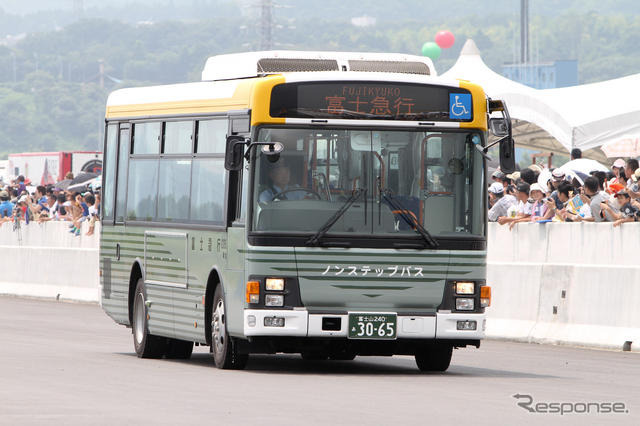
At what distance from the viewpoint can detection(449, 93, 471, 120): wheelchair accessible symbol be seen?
16.3m

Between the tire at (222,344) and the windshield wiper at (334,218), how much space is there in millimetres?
1182

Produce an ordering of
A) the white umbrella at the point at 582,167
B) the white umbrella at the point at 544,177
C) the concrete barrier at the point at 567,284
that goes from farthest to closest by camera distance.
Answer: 1. the white umbrella at the point at 582,167
2. the white umbrella at the point at 544,177
3. the concrete barrier at the point at 567,284

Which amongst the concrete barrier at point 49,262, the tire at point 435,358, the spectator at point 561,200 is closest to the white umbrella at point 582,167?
the spectator at point 561,200

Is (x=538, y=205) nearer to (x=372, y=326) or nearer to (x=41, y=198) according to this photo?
(x=372, y=326)

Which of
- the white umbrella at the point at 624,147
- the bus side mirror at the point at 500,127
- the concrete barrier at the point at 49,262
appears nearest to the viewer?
the bus side mirror at the point at 500,127

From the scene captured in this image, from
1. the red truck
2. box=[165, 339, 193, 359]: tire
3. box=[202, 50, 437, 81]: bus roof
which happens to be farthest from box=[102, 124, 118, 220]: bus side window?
the red truck

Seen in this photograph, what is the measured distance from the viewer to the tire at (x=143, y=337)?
60.8ft

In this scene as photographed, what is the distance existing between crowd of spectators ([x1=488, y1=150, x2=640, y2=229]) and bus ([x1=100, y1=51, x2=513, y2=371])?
16.9 feet

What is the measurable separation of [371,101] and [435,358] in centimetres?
258

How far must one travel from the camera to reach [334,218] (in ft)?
51.9

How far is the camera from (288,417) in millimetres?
11836

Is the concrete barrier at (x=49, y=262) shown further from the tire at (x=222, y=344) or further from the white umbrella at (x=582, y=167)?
the tire at (x=222, y=344)

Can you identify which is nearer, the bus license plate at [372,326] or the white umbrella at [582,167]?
the bus license plate at [372,326]

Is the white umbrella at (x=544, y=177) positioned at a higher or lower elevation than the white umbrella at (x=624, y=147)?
lower
